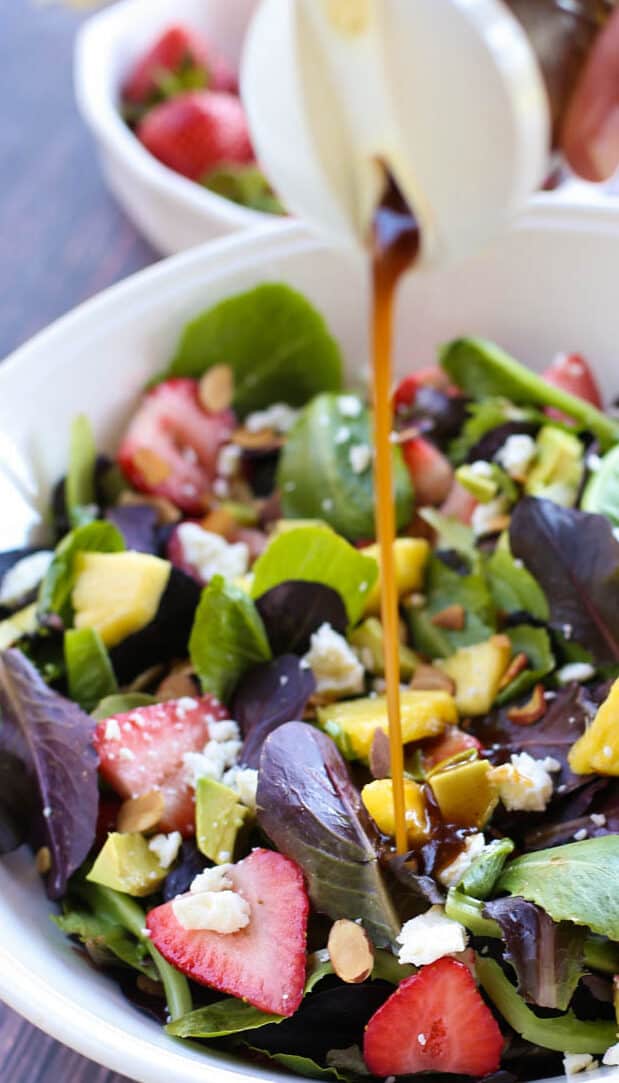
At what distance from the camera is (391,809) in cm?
95

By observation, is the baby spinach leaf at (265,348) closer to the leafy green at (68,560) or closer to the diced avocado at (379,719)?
the leafy green at (68,560)

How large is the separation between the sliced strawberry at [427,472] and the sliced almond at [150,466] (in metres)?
0.27

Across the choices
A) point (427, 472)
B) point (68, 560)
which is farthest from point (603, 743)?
point (68, 560)

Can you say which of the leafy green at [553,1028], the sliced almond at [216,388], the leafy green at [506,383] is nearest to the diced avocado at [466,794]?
the leafy green at [553,1028]

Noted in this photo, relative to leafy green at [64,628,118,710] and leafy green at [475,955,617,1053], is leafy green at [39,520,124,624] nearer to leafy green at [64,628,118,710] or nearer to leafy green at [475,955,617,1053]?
leafy green at [64,628,118,710]

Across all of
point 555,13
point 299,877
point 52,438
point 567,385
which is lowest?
point 567,385

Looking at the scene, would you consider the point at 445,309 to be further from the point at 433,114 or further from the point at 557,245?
the point at 433,114

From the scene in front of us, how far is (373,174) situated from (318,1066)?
0.64m

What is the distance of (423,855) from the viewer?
942mm

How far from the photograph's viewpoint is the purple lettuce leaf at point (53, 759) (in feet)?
3.35

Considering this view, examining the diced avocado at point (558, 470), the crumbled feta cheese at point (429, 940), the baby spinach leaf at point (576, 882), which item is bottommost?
the diced avocado at point (558, 470)

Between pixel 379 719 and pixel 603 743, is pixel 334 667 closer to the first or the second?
pixel 379 719

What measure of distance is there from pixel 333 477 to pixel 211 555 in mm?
159

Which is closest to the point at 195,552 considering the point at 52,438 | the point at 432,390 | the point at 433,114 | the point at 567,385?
the point at 52,438
